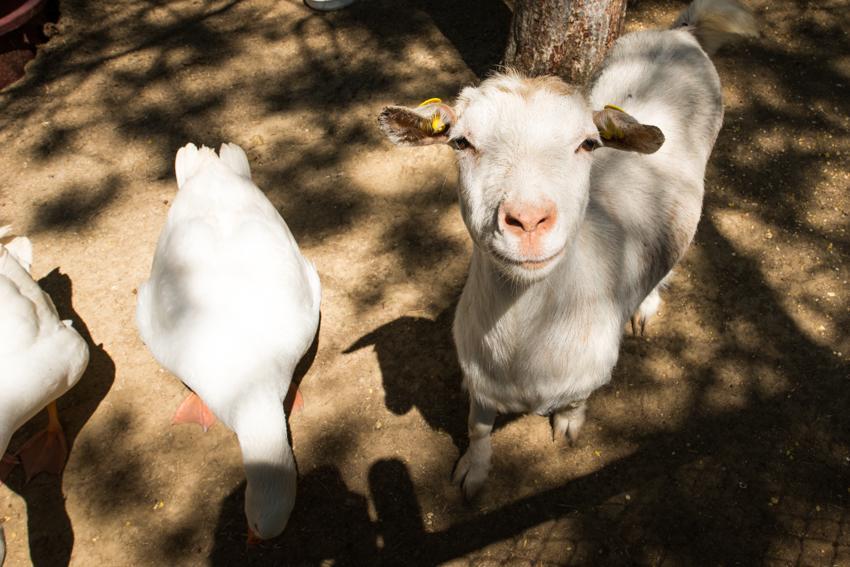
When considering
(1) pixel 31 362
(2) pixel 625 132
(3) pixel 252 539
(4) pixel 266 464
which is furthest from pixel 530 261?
(1) pixel 31 362

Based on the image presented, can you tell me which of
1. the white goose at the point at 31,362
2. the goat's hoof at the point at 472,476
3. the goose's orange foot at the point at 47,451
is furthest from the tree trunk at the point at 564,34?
the goose's orange foot at the point at 47,451

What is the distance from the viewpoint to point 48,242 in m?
5.41

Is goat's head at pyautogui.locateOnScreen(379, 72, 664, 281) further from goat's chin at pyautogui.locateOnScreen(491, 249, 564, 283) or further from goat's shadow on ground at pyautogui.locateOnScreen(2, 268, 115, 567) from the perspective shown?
goat's shadow on ground at pyautogui.locateOnScreen(2, 268, 115, 567)

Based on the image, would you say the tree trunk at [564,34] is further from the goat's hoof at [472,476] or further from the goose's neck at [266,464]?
the goose's neck at [266,464]

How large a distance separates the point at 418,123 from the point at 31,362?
2764 millimetres

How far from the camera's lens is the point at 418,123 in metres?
2.61

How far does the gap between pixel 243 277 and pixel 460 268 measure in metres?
1.69

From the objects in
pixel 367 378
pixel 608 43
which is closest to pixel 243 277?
pixel 367 378

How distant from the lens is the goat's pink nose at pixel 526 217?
7.63 feet

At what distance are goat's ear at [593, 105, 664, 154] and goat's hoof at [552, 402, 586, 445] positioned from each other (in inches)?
73.6

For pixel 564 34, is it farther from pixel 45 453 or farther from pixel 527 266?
pixel 45 453

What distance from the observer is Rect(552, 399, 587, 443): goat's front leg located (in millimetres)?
4062

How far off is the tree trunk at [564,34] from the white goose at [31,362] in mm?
3921

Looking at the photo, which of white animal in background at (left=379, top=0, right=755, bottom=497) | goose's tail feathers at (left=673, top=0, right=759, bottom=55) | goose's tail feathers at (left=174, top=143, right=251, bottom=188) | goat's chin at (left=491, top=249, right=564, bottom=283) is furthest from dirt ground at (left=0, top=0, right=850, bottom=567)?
goat's chin at (left=491, top=249, right=564, bottom=283)
